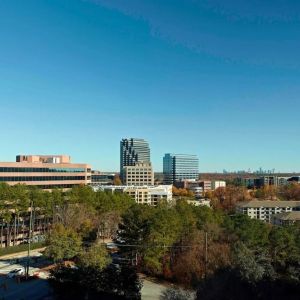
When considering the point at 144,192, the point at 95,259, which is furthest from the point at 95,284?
the point at 144,192

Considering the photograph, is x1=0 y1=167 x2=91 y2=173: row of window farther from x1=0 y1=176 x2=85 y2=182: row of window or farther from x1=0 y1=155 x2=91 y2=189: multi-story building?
x1=0 y1=176 x2=85 y2=182: row of window

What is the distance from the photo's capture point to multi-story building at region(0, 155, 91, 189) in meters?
73.2

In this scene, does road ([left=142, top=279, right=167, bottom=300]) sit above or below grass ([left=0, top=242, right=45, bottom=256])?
below

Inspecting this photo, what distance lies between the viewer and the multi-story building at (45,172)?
7319 cm

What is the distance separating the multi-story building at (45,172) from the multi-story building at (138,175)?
7623cm

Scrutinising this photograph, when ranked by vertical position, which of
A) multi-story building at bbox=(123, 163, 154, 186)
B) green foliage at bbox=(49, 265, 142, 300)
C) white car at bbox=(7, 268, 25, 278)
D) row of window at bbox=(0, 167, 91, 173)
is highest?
multi-story building at bbox=(123, 163, 154, 186)

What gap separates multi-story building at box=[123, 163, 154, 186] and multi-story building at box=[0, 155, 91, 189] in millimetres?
76229

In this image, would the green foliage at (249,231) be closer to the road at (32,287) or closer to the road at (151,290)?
the road at (151,290)

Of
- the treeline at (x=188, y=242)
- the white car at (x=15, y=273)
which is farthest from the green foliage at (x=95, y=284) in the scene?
the white car at (x=15, y=273)

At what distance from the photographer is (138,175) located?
174m

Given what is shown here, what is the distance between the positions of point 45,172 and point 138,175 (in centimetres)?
9441

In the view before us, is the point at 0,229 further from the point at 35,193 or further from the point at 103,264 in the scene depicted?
the point at 103,264

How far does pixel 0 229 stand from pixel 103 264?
110 feet

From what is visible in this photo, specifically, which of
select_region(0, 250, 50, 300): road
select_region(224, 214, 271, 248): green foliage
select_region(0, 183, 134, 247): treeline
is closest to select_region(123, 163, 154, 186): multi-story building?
select_region(0, 183, 134, 247): treeline
